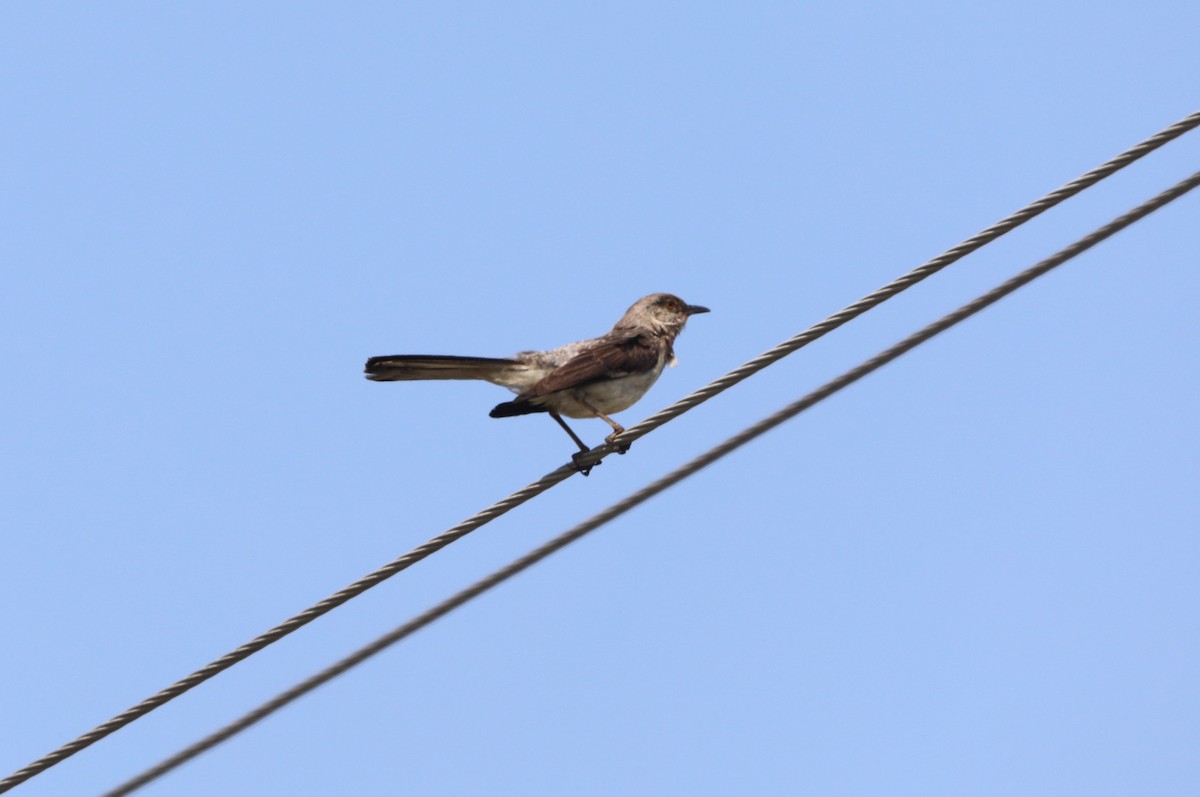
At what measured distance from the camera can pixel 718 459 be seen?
6.46 meters

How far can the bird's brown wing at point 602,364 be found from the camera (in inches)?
358

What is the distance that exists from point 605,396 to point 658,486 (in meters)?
3.25

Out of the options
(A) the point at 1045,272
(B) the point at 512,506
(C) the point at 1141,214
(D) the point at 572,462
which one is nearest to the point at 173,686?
(B) the point at 512,506

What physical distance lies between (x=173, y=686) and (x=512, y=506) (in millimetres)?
1603

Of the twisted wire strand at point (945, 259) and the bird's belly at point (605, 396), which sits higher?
the bird's belly at point (605, 396)

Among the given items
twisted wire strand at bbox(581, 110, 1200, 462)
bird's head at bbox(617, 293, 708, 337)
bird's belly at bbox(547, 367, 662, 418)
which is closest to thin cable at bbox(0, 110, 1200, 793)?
twisted wire strand at bbox(581, 110, 1200, 462)

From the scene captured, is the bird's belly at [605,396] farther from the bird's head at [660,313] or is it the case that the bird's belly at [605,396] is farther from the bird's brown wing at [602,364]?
the bird's head at [660,313]

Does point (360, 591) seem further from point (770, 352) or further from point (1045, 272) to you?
point (1045, 272)

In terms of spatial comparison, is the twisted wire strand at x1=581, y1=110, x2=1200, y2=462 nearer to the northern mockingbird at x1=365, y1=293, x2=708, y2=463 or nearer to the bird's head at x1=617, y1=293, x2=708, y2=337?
the northern mockingbird at x1=365, y1=293, x2=708, y2=463

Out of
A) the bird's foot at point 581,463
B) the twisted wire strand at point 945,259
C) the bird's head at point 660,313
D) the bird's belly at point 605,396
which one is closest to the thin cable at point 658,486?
the twisted wire strand at point 945,259

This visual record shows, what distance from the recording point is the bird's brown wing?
29.9 ft

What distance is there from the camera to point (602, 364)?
9547 millimetres

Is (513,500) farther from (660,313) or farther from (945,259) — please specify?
(660,313)

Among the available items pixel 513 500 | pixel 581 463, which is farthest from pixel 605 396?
pixel 513 500
